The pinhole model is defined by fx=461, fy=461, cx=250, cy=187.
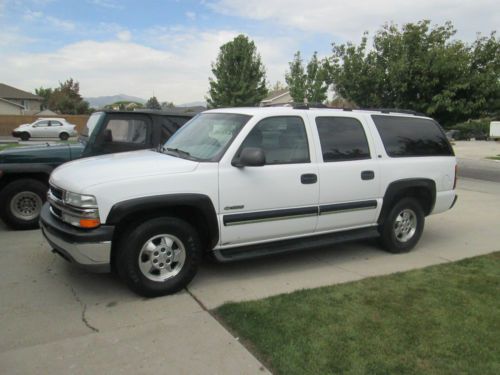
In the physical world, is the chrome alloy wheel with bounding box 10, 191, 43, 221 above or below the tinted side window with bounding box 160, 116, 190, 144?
below

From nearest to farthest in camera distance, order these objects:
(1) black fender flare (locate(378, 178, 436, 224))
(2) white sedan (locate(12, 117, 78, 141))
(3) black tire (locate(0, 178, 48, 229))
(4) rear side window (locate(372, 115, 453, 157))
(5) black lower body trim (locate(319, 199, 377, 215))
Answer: (5) black lower body trim (locate(319, 199, 377, 215)) < (1) black fender flare (locate(378, 178, 436, 224)) < (4) rear side window (locate(372, 115, 453, 157)) < (3) black tire (locate(0, 178, 48, 229)) < (2) white sedan (locate(12, 117, 78, 141))

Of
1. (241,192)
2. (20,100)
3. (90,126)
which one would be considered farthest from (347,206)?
(20,100)

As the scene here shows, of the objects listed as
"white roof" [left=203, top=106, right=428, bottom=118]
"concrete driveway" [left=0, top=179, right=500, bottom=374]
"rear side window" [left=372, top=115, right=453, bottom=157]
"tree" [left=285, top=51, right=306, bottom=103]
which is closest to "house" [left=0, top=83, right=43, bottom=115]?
"tree" [left=285, top=51, right=306, bottom=103]

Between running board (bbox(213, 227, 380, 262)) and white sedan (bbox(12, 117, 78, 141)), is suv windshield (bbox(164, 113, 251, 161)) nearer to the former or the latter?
running board (bbox(213, 227, 380, 262))

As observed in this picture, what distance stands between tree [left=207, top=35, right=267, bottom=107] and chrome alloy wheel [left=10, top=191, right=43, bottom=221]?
36.3m

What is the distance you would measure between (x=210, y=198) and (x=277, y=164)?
849mm

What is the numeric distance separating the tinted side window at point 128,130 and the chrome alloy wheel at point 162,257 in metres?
3.00

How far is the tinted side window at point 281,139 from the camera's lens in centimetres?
471

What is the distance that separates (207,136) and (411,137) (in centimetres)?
273

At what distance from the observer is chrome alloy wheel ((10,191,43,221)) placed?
6.61 metres

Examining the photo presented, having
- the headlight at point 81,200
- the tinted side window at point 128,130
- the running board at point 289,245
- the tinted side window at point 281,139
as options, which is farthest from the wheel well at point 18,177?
the tinted side window at point 281,139

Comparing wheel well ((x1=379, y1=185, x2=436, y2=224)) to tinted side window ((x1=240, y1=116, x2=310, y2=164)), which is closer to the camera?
tinted side window ((x1=240, y1=116, x2=310, y2=164))

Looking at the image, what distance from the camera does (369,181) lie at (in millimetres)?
5391

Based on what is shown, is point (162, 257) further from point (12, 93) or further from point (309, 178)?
point (12, 93)
